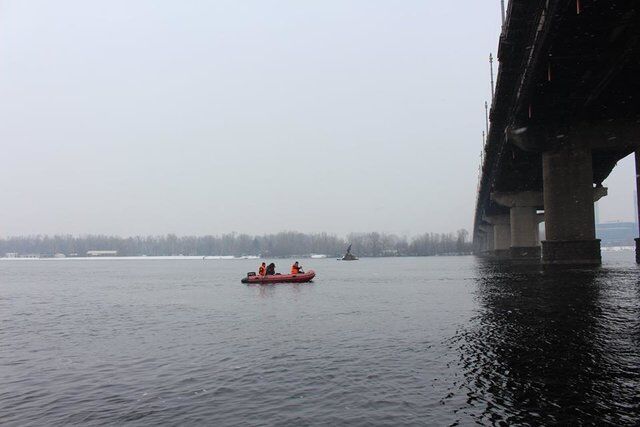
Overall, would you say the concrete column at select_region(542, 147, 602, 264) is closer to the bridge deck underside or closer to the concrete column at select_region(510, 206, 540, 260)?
the bridge deck underside

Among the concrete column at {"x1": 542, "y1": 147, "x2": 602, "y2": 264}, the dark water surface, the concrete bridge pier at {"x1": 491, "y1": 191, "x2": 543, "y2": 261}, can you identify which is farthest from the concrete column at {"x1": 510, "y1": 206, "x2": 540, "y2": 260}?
the dark water surface

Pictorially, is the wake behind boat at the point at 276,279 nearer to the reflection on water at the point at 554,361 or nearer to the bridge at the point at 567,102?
the bridge at the point at 567,102

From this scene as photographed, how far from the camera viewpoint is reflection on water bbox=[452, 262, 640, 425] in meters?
7.74

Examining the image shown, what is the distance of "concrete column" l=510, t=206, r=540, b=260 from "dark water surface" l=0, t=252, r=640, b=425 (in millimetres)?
51731

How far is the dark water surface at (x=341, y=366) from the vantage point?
823cm

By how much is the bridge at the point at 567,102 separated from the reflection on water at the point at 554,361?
37.9ft

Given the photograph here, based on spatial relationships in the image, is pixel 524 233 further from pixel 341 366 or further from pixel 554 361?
pixel 341 366

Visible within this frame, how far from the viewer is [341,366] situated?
455 inches

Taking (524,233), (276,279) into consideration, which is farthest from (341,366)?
(524,233)

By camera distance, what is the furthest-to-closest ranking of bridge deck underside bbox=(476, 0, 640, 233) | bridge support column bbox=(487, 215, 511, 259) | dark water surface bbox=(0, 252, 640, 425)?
bridge support column bbox=(487, 215, 511, 259), bridge deck underside bbox=(476, 0, 640, 233), dark water surface bbox=(0, 252, 640, 425)

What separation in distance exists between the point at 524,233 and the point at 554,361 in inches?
2600

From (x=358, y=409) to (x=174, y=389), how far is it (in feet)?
12.8

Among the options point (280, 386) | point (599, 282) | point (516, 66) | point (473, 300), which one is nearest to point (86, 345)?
point (280, 386)

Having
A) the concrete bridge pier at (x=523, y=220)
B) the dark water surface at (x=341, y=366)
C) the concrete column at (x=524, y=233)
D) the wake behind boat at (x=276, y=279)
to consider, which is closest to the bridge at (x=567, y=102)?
the dark water surface at (x=341, y=366)
